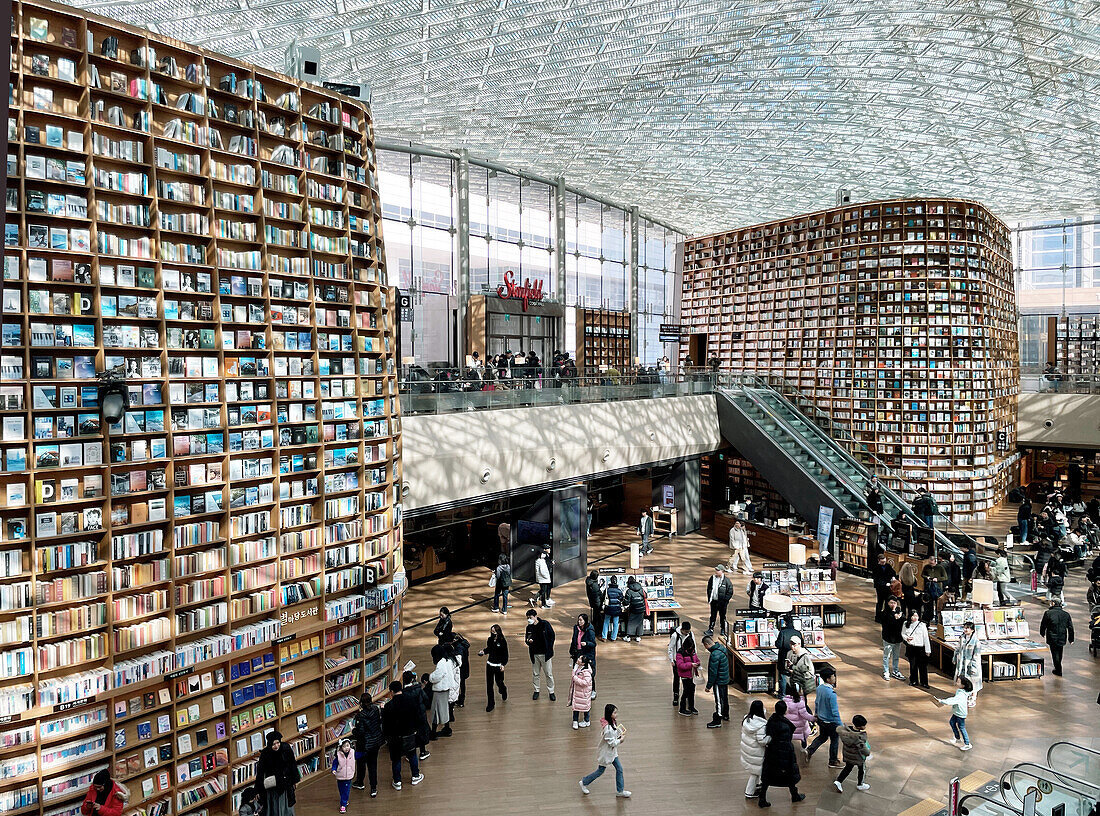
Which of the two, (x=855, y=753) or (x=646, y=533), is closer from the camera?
(x=855, y=753)

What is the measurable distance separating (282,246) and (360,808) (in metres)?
5.73

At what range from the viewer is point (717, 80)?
1692cm

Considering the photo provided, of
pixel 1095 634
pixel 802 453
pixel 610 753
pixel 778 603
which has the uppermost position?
pixel 802 453

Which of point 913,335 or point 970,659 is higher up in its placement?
point 913,335

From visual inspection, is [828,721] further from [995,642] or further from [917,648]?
[995,642]

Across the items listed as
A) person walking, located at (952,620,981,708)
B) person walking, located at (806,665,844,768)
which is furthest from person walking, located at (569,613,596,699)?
person walking, located at (952,620,981,708)

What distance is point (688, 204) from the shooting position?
28656mm

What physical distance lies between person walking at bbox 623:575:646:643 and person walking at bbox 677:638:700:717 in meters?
2.80

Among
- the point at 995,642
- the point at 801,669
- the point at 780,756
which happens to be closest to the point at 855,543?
the point at 995,642

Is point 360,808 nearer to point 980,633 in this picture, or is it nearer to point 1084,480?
point 980,633

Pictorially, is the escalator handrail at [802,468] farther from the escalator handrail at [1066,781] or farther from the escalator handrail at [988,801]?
the escalator handrail at [988,801]

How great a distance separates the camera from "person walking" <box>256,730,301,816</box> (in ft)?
24.3

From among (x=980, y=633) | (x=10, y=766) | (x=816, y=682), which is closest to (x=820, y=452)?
(x=980, y=633)

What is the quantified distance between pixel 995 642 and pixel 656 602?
4877mm
